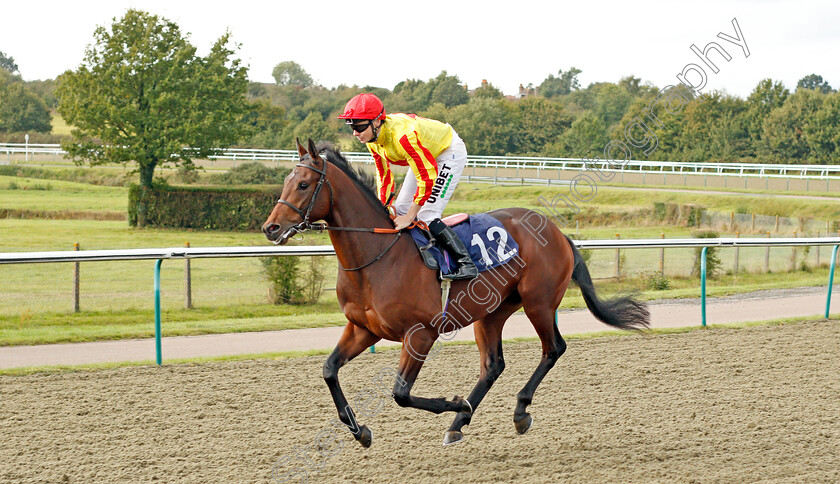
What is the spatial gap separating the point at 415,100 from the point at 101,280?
37.5 m

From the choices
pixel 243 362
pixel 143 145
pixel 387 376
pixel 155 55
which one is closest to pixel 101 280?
pixel 243 362

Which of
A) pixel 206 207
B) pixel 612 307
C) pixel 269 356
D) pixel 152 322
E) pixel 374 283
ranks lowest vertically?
pixel 152 322

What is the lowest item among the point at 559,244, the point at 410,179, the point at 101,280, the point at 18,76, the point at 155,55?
the point at 101,280

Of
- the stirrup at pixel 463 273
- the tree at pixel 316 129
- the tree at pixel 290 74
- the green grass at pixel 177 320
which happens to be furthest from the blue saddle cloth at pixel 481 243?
the tree at pixel 290 74

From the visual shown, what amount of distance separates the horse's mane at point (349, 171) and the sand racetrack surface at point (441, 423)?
138cm

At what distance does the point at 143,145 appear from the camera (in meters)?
21.8

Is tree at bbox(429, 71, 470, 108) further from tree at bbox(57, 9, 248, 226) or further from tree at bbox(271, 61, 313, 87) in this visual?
tree at bbox(271, 61, 313, 87)

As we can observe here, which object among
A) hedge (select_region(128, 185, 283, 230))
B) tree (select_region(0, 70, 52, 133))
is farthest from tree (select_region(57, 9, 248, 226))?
tree (select_region(0, 70, 52, 133))

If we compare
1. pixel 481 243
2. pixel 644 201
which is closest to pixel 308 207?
pixel 481 243

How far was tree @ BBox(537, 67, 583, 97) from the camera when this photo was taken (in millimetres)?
93750

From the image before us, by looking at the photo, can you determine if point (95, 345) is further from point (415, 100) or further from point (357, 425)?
point (415, 100)

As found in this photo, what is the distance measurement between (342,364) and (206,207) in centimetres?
1667

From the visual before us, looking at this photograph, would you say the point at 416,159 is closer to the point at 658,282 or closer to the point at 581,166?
the point at 658,282

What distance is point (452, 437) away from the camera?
4.30 metres
